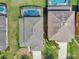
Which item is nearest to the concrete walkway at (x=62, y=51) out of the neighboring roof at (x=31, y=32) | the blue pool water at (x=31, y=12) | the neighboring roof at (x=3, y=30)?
the neighboring roof at (x=31, y=32)

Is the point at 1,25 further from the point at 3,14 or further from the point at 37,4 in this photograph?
the point at 37,4

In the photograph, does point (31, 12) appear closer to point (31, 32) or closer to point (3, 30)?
point (31, 32)

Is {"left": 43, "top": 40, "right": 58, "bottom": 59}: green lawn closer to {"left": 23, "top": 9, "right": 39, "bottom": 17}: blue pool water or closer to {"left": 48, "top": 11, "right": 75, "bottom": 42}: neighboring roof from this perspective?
{"left": 48, "top": 11, "right": 75, "bottom": 42}: neighboring roof

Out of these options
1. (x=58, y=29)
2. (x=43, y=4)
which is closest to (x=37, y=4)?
(x=43, y=4)

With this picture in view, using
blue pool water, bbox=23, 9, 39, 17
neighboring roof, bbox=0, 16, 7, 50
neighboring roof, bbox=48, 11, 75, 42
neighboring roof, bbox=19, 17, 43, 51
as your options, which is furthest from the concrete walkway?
neighboring roof, bbox=0, 16, 7, 50

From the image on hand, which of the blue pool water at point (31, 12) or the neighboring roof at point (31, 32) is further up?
the blue pool water at point (31, 12)

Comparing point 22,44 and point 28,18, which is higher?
point 28,18

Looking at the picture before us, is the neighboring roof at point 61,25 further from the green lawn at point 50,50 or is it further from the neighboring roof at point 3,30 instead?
the neighboring roof at point 3,30
